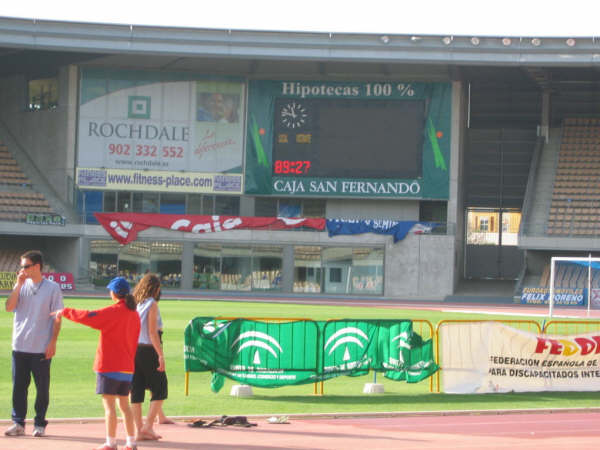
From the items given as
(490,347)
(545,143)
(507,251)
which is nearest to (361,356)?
(490,347)

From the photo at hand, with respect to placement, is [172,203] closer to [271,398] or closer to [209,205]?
[209,205]

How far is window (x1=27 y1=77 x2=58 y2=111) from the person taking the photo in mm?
57312

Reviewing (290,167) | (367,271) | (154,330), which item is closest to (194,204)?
(290,167)

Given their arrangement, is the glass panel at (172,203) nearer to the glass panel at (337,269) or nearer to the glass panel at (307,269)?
the glass panel at (307,269)

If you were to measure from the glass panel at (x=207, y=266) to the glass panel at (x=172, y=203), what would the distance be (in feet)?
9.90

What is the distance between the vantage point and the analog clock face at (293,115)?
184ft

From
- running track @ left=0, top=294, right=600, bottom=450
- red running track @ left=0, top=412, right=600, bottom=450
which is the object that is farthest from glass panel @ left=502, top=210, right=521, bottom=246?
red running track @ left=0, top=412, right=600, bottom=450

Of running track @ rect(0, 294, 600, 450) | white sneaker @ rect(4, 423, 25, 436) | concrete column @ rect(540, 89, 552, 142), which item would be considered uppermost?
concrete column @ rect(540, 89, 552, 142)

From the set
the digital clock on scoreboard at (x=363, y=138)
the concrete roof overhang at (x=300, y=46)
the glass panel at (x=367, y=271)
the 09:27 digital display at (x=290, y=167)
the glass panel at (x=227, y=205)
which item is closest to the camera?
the concrete roof overhang at (x=300, y=46)

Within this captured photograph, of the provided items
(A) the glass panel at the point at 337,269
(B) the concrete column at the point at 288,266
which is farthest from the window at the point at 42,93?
(A) the glass panel at the point at 337,269

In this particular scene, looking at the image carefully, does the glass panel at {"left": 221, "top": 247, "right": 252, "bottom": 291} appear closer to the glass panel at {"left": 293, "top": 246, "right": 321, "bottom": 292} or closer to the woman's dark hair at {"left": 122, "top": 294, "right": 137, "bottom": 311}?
the glass panel at {"left": 293, "top": 246, "right": 321, "bottom": 292}

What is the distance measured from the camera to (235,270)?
55.6 meters

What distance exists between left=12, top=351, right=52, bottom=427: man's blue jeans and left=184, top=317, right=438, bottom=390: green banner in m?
3.94

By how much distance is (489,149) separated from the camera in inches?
2574
